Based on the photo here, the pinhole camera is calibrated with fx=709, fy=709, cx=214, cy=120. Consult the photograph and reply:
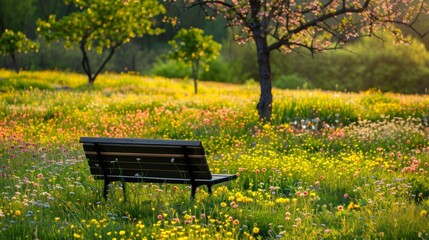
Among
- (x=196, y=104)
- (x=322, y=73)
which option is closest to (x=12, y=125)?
(x=196, y=104)

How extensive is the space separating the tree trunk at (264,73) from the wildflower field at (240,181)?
37 cm

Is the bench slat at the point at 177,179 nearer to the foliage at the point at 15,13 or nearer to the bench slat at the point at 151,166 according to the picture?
the bench slat at the point at 151,166

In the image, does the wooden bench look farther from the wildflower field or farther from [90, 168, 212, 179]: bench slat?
the wildflower field

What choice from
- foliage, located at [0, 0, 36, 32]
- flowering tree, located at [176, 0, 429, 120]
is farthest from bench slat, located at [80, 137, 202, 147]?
foliage, located at [0, 0, 36, 32]

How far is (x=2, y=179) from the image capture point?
10203mm

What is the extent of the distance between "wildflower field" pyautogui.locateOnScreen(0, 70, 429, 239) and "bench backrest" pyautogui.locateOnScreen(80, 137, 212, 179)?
286mm

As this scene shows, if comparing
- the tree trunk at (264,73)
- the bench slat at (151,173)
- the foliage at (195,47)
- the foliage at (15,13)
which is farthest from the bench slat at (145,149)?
the foliage at (15,13)

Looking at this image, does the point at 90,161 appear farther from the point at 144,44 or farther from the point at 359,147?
the point at 144,44

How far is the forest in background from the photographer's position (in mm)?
53312

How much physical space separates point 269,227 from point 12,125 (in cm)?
1103

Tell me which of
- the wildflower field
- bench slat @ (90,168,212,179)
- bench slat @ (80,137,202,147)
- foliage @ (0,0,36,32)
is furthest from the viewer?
foliage @ (0,0,36,32)

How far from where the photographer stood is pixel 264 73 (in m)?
16.7

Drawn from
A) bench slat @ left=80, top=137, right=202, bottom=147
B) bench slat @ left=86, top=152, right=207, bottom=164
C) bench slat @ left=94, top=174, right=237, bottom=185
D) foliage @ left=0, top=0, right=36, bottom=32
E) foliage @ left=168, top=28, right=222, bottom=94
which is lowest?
bench slat @ left=94, top=174, right=237, bottom=185

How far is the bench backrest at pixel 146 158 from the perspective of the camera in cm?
833
